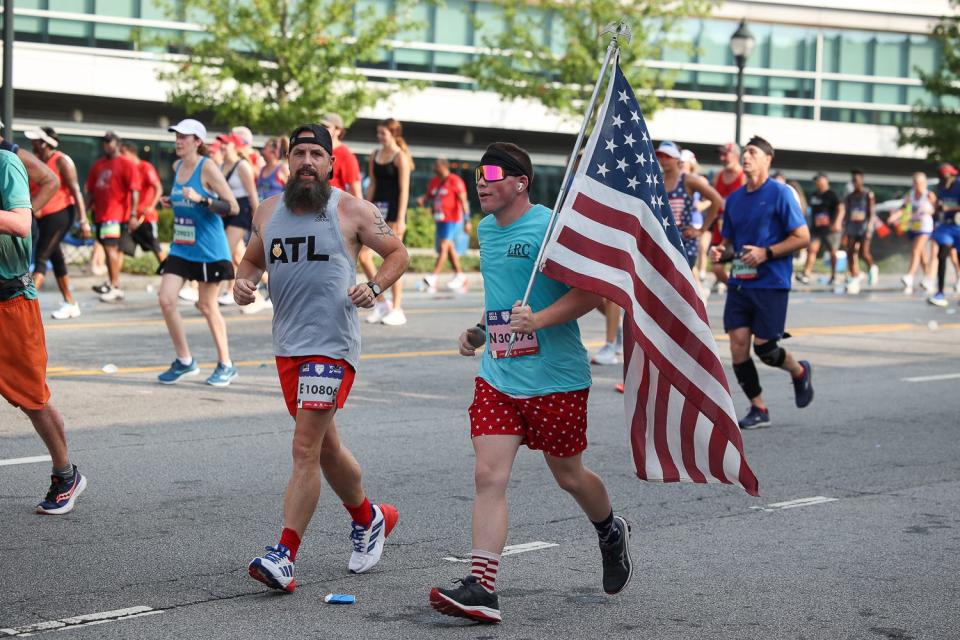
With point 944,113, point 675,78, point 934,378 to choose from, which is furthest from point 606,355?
point 944,113

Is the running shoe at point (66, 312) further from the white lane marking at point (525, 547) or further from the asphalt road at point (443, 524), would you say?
the white lane marking at point (525, 547)

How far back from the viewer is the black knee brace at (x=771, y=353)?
9.66m

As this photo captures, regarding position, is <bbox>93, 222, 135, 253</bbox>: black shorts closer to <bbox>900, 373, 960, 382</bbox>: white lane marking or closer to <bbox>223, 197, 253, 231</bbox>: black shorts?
<bbox>223, 197, 253, 231</bbox>: black shorts

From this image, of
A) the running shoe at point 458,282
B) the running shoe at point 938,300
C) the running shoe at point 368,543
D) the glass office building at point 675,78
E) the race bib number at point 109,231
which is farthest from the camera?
the glass office building at point 675,78

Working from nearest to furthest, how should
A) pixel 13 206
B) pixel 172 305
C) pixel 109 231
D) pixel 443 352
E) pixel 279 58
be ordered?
pixel 13 206, pixel 172 305, pixel 443 352, pixel 109 231, pixel 279 58

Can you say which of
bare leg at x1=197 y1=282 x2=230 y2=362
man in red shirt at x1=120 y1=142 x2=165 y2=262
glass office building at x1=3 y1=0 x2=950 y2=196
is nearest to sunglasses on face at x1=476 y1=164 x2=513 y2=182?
bare leg at x1=197 y1=282 x2=230 y2=362

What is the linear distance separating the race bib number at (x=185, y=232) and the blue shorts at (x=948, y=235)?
1279 cm

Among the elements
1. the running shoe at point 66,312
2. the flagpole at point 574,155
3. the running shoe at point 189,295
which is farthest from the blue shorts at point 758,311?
the running shoe at point 189,295

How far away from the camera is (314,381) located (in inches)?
217

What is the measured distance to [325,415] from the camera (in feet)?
18.0

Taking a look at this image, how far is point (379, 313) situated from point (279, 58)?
14848 millimetres

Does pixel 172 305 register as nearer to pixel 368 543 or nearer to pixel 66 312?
pixel 368 543

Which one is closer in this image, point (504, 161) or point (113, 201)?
point (504, 161)

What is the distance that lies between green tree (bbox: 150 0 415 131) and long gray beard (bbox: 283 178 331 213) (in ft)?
78.4
